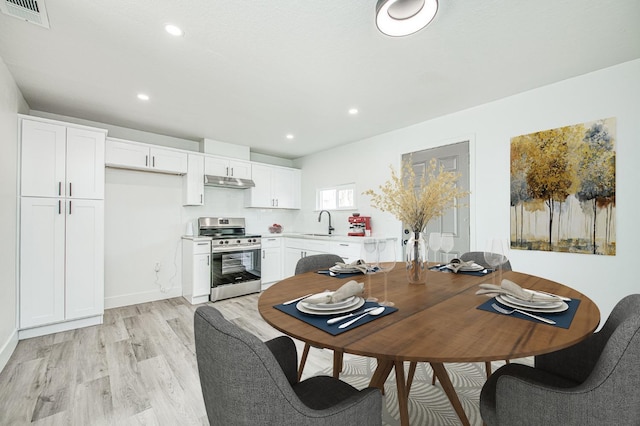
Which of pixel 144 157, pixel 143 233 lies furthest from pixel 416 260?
pixel 143 233

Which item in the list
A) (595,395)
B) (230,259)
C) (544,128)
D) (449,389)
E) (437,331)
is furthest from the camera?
(230,259)

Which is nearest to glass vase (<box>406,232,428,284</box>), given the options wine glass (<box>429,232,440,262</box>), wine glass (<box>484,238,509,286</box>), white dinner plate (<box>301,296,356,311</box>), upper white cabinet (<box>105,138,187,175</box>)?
wine glass (<box>429,232,440,262</box>)

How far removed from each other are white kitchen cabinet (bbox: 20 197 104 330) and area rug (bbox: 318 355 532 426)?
2832mm

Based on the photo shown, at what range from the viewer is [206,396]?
85cm

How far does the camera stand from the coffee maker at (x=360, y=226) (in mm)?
4195

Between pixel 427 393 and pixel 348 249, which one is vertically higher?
pixel 348 249

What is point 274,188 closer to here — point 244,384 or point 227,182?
point 227,182

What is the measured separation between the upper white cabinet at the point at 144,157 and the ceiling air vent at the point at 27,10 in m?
1.88

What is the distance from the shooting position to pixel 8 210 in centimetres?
243

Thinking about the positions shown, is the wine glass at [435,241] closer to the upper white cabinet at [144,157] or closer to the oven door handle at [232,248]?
the oven door handle at [232,248]

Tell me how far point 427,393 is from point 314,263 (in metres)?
1.18

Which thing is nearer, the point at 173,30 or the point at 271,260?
the point at 173,30

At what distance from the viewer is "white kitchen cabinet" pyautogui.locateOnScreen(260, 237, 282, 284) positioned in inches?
182

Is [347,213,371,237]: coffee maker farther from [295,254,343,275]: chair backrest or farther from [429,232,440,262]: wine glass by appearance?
[429,232,440,262]: wine glass
